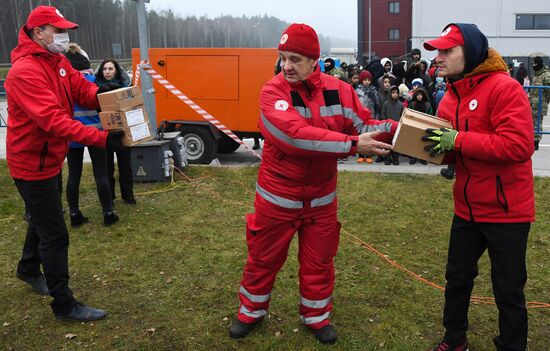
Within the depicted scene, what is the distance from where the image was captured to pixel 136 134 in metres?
3.68

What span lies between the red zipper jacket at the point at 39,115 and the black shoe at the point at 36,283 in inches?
43.7

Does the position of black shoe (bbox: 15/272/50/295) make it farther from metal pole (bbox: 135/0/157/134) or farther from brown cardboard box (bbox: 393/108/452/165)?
metal pole (bbox: 135/0/157/134)

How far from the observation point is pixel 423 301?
396cm

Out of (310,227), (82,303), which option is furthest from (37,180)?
(310,227)

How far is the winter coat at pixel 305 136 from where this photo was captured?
2891 mm

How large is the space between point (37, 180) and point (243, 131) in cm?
635

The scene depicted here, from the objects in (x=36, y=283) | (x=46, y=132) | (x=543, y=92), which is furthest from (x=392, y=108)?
(x=46, y=132)

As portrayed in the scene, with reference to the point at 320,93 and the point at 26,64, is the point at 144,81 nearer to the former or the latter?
the point at 26,64

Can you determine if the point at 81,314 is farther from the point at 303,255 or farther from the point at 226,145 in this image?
the point at 226,145

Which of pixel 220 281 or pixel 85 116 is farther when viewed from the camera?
pixel 85 116

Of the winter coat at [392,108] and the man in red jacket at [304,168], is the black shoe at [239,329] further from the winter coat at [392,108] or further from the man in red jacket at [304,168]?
the winter coat at [392,108]

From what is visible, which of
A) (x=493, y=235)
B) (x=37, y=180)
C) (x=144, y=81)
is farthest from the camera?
(x=144, y=81)

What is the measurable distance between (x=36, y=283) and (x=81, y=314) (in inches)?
28.8

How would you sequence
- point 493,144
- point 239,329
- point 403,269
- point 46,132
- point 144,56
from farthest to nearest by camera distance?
point 144,56 → point 403,269 → point 239,329 → point 46,132 → point 493,144
